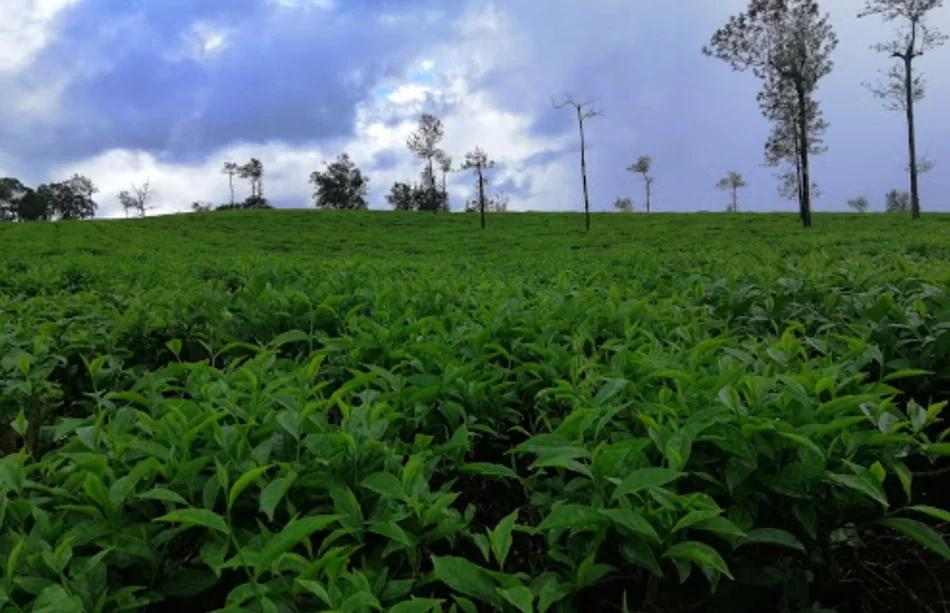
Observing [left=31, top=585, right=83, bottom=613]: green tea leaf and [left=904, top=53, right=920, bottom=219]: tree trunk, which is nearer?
[left=31, top=585, right=83, bottom=613]: green tea leaf

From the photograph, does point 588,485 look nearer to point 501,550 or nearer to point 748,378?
point 501,550

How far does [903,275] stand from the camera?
3.15 m

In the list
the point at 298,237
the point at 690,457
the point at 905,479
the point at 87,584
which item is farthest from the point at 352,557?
the point at 298,237

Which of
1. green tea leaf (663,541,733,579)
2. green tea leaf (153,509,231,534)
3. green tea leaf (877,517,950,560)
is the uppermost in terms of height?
green tea leaf (153,509,231,534)

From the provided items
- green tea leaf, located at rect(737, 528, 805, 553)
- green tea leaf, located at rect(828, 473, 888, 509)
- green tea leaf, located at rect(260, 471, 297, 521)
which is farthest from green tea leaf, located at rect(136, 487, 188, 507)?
green tea leaf, located at rect(828, 473, 888, 509)

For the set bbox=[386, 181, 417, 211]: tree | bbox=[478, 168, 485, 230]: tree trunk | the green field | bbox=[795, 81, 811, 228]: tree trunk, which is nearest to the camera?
the green field

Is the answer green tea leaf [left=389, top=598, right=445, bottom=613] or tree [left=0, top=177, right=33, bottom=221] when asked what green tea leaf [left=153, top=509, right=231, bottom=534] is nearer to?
green tea leaf [left=389, top=598, right=445, bottom=613]

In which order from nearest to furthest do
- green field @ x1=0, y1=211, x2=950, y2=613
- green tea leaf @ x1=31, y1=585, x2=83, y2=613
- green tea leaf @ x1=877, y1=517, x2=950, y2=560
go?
green tea leaf @ x1=31, y1=585, x2=83, y2=613 → green field @ x1=0, y1=211, x2=950, y2=613 → green tea leaf @ x1=877, y1=517, x2=950, y2=560

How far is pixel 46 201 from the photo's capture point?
79.5 meters

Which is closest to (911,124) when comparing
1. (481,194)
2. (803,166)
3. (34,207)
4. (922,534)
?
(803,166)

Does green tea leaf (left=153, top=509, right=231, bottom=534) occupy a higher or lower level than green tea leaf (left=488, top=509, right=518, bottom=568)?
higher

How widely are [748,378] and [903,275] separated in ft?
6.87

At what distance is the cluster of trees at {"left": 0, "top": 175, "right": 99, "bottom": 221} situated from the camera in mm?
76938

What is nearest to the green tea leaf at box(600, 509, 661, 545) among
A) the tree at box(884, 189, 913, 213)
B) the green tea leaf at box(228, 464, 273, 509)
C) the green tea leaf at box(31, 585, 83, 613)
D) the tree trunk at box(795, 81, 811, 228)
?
the green tea leaf at box(228, 464, 273, 509)
